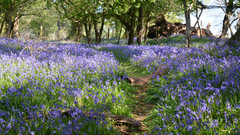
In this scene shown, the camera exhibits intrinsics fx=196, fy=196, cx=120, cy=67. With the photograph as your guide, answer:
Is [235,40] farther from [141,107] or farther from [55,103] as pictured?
[55,103]

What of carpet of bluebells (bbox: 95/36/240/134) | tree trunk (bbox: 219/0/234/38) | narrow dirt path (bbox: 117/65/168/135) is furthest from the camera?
tree trunk (bbox: 219/0/234/38)

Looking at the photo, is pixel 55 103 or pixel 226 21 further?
pixel 226 21

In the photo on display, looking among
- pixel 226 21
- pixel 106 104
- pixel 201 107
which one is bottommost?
pixel 106 104

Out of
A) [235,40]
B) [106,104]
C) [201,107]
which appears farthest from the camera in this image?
[235,40]

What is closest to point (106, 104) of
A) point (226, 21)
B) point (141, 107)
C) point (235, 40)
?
point (141, 107)

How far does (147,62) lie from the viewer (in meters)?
8.61

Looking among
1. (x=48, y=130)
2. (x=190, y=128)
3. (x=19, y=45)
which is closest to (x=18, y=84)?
(x=48, y=130)

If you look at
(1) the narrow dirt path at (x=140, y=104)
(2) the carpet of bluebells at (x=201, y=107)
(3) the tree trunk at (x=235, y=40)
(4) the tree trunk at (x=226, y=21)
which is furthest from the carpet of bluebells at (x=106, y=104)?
(4) the tree trunk at (x=226, y=21)

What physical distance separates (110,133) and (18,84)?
10.0 ft

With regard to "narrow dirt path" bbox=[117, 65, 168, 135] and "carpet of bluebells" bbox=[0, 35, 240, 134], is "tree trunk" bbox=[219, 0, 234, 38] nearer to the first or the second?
"carpet of bluebells" bbox=[0, 35, 240, 134]

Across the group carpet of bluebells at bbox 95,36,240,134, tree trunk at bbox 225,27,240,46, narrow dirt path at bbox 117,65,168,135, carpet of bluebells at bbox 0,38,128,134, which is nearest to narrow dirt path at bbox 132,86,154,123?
narrow dirt path at bbox 117,65,168,135

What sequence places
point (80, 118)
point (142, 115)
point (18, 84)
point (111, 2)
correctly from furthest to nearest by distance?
point (111, 2) → point (18, 84) → point (142, 115) → point (80, 118)

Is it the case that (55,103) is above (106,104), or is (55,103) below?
above

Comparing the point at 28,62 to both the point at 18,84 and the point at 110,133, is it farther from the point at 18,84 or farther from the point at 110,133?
the point at 110,133
